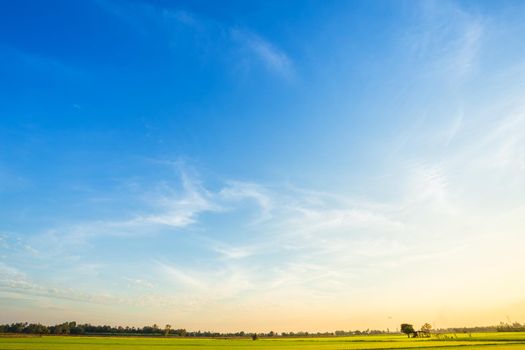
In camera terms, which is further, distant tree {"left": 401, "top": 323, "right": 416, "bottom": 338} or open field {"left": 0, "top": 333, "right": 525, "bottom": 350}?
distant tree {"left": 401, "top": 323, "right": 416, "bottom": 338}

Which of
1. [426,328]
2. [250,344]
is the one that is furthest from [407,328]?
[250,344]

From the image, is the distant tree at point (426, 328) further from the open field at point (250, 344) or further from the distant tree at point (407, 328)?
the open field at point (250, 344)

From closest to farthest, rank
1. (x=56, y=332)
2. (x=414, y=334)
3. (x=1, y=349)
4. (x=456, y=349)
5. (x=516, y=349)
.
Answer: (x=1, y=349)
(x=516, y=349)
(x=456, y=349)
(x=414, y=334)
(x=56, y=332)

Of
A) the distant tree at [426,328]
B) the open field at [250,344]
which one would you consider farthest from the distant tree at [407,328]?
the open field at [250,344]

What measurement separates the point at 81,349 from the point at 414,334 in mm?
135414

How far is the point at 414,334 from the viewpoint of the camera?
14725cm

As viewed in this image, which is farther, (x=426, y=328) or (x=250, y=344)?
(x=426, y=328)

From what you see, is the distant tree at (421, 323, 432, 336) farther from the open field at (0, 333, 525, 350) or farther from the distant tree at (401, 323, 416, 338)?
the open field at (0, 333, 525, 350)

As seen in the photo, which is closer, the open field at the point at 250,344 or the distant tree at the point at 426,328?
the open field at the point at 250,344

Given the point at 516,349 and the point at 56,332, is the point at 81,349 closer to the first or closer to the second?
the point at 516,349

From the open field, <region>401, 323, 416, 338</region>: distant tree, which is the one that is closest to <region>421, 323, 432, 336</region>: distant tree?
<region>401, 323, 416, 338</region>: distant tree

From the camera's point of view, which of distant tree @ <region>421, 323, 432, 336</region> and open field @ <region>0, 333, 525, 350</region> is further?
distant tree @ <region>421, 323, 432, 336</region>

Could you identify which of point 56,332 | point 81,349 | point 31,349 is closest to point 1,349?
point 31,349

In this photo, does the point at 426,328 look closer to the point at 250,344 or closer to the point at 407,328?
the point at 407,328
